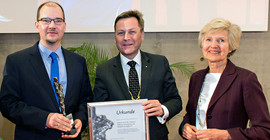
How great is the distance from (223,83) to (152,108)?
631mm

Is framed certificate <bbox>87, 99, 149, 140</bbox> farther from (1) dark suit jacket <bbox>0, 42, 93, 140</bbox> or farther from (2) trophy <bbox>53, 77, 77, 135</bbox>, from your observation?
(1) dark suit jacket <bbox>0, 42, 93, 140</bbox>

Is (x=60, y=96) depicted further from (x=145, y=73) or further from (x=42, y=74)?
(x=145, y=73)

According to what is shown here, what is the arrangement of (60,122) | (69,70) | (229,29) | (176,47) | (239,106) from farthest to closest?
(176,47) → (69,70) → (229,29) → (239,106) → (60,122)

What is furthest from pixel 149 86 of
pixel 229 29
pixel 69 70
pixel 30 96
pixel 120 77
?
pixel 30 96

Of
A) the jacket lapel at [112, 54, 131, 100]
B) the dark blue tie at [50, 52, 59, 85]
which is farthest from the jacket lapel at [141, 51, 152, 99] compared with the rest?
the dark blue tie at [50, 52, 59, 85]

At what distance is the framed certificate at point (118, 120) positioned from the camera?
179cm

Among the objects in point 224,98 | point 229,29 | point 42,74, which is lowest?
point 224,98

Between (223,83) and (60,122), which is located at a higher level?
(223,83)

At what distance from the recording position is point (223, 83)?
2.02 meters

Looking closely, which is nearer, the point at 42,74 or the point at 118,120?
the point at 118,120

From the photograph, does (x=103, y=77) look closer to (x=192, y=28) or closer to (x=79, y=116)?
(x=79, y=116)

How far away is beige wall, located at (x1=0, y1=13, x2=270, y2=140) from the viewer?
4250 mm

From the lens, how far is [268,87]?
14.4 feet

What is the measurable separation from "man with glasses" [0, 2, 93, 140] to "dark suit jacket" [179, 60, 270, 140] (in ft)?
3.70
